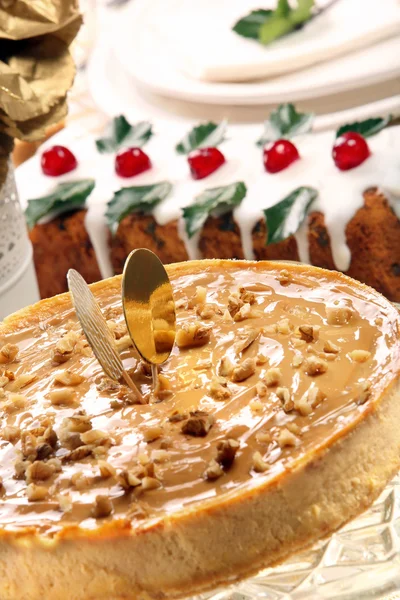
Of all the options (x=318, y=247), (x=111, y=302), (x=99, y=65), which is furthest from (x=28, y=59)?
(x=99, y=65)

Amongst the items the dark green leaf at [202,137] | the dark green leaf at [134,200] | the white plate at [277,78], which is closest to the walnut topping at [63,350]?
the dark green leaf at [134,200]

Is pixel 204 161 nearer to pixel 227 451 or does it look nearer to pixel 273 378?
pixel 273 378

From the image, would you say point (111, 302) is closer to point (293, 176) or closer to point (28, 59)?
point (28, 59)

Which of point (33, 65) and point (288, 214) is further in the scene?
point (288, 214)

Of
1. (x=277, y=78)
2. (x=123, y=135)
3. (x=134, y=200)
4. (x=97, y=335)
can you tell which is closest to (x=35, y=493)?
(x=97, y=335)

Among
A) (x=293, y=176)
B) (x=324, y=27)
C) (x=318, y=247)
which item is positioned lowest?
(x=318, y=247)

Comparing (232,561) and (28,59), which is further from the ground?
(28,59)

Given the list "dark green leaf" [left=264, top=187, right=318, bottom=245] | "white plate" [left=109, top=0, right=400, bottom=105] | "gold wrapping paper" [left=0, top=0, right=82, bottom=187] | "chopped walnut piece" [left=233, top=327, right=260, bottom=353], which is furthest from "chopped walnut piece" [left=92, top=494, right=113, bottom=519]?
"white plate" [left=109, top=0, right=400, bottom=105]
